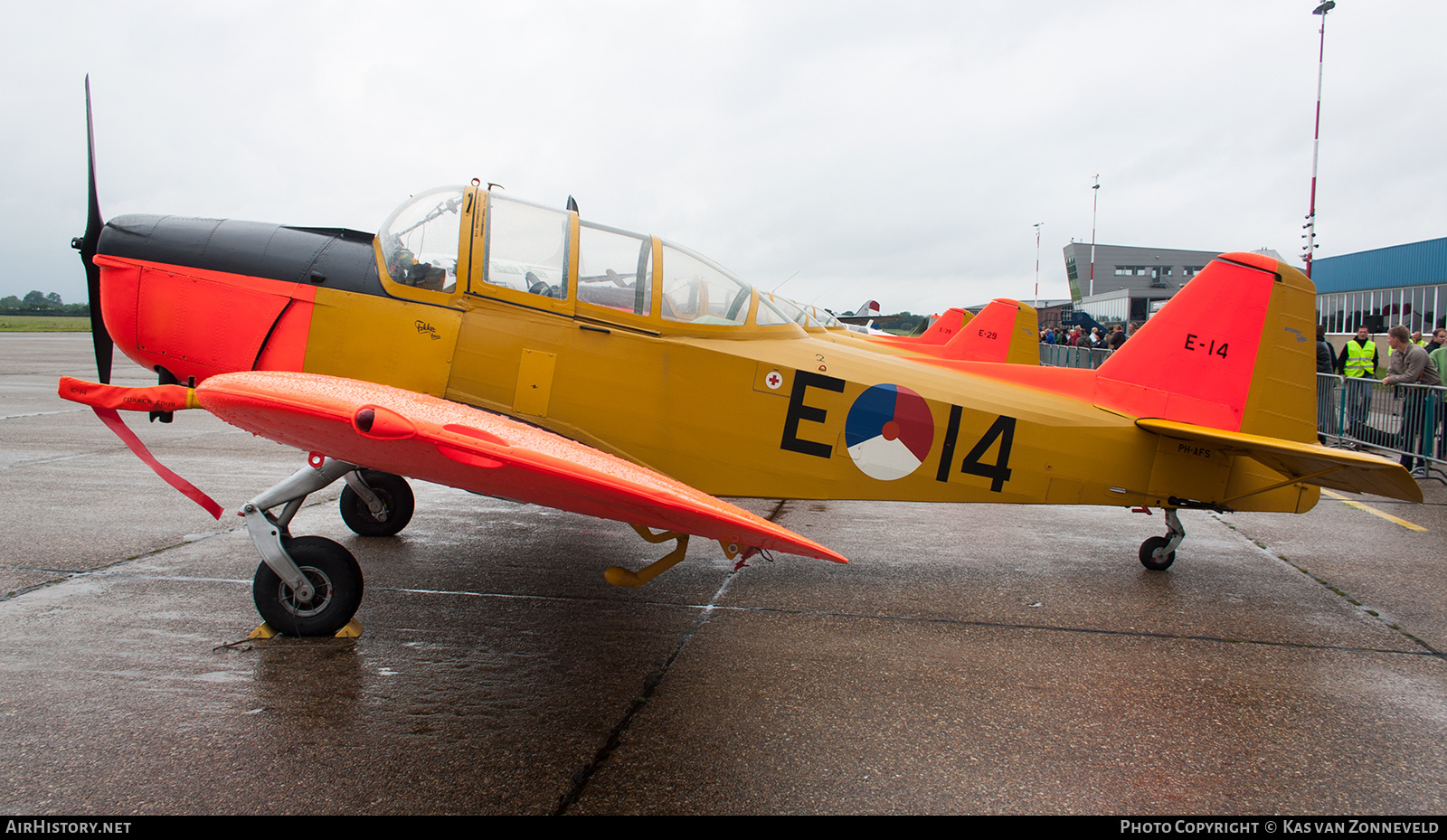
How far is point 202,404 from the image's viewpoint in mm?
2773

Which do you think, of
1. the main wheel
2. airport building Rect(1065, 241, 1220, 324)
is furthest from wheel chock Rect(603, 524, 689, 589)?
airport building Rect(1065, 241, 1220, 324)

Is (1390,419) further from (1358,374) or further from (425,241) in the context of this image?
(425,241)

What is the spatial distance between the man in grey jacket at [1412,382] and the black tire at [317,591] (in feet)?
36.0

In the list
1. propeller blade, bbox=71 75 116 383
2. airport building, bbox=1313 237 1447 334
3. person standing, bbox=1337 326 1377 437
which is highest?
airport building, bbox=1313 237 1447 334

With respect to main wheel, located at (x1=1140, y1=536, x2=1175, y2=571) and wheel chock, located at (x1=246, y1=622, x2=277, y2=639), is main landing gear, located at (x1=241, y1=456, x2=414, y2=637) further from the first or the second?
main wheel, located at (x1=1140, y1=536, x2=1175, y2=571)

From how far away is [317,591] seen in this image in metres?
3.70

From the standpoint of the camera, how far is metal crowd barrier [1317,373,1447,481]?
29.9 feet

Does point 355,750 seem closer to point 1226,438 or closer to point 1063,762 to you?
point 1063,762

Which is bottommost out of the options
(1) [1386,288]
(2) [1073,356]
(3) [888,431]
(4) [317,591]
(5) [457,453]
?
(4) [317,591]

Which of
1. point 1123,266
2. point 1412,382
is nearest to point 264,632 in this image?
point 1412,382

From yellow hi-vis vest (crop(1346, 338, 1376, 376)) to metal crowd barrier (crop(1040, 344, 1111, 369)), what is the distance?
8.00 m

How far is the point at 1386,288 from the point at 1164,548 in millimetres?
36443

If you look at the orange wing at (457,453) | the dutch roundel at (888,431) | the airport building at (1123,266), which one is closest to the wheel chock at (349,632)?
the orange wing at (457,453)

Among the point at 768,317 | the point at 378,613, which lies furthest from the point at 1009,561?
the point at 378,613
